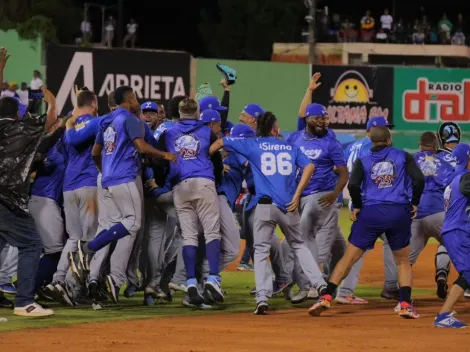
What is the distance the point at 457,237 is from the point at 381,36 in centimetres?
3878

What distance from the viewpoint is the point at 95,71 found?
86.0ft

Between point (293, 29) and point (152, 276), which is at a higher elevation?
point (293, 29)

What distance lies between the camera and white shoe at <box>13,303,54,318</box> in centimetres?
1097

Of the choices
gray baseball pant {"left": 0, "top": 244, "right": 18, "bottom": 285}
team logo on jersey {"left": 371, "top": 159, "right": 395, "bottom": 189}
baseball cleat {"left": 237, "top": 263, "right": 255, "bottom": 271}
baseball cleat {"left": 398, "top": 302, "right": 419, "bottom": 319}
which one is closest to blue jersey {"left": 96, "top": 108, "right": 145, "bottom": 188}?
gray baseball pant {"left": 0, "top": 244, "right": 18, "bottom": 285}

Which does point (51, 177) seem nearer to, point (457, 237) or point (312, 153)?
point (312, 153)

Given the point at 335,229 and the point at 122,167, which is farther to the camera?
the point at 335,229

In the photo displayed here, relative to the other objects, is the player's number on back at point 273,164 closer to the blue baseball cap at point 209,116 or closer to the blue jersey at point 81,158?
the blue baseball cap at point 209,116

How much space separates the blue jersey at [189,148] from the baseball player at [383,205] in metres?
1.71

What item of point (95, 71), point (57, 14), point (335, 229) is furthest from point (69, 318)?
point (57, 14)

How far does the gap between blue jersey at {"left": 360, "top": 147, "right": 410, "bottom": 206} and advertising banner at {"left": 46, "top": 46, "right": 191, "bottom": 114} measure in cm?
1479

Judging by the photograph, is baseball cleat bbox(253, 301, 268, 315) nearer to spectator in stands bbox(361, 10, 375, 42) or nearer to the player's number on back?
the player's number on back

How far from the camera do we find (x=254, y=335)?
10.0 meters

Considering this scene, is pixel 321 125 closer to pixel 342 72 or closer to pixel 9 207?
pixel 9 207

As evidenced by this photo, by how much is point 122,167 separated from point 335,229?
8.79 feet
